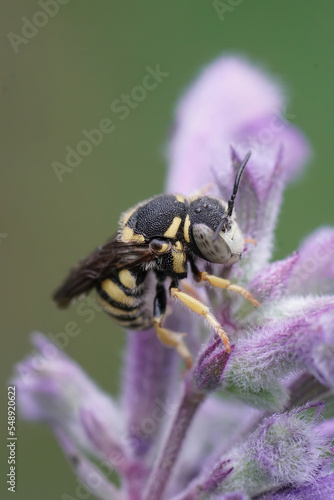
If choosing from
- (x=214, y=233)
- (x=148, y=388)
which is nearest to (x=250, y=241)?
(x=214, y=233)

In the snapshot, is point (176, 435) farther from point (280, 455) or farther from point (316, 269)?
point (316, 269)

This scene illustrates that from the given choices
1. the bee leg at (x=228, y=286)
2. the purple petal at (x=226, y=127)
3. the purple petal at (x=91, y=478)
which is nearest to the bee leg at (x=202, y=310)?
the bee leg at (x=228, y=286)

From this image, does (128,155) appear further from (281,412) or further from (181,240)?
(281,412)

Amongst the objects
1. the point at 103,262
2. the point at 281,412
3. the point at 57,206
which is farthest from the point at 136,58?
the point at 281,412

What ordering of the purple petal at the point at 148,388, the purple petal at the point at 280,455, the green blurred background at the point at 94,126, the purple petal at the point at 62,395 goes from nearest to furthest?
the purple petal at the point at 280,455 < the purple petal at the point at 148,388 < the purple petal at the point at 62,395 < the green blurred background at the point at 94,126

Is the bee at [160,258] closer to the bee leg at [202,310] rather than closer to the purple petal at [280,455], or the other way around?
the bee leg at [202,310]
